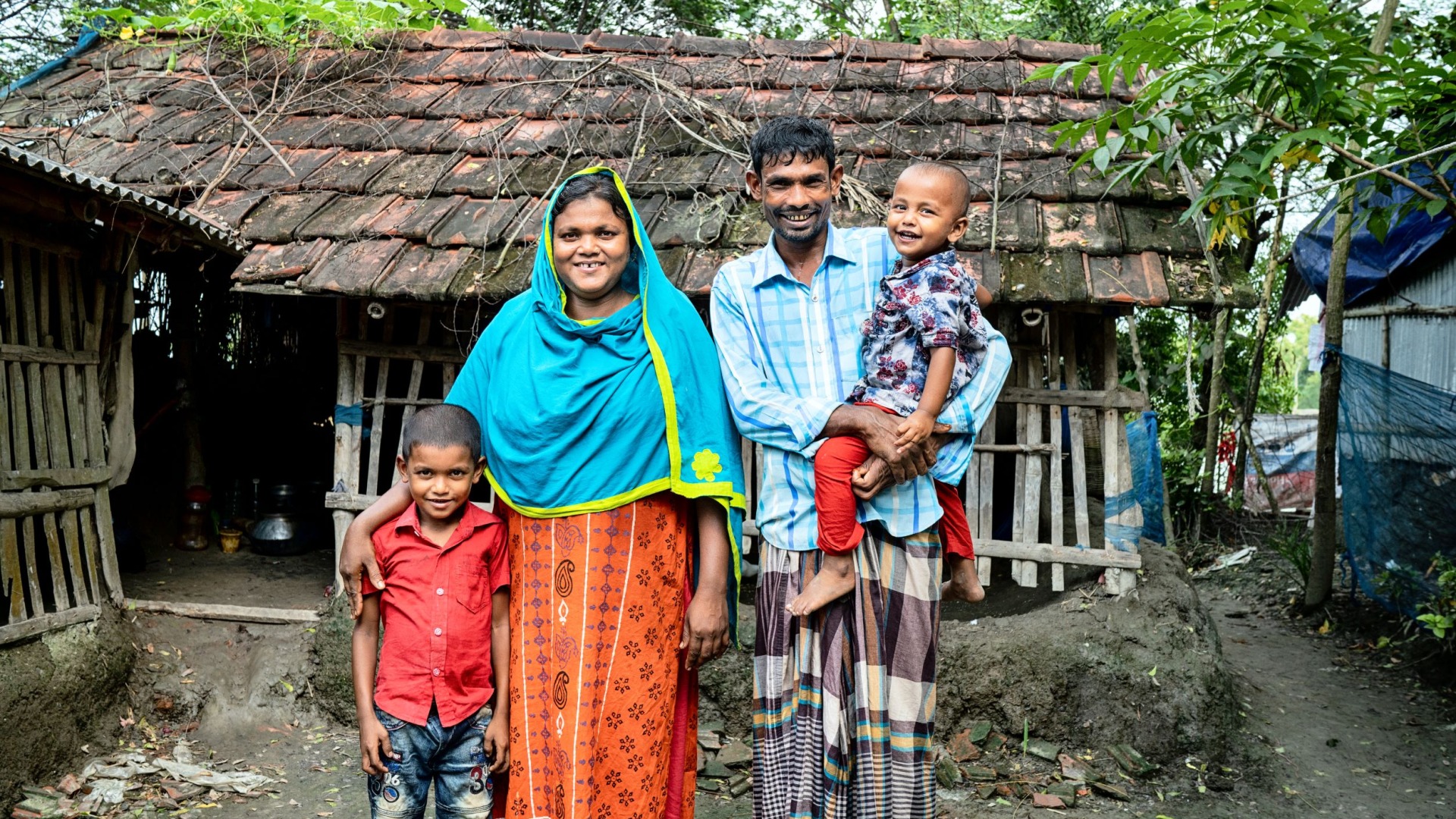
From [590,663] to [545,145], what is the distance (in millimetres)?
3706

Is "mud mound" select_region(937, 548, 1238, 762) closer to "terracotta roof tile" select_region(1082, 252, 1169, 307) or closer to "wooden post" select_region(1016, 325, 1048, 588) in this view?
Answer: "wooden post" select_region(1016, 325, 1048, 588)

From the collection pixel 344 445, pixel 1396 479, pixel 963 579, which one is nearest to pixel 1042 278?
pixel 963 579

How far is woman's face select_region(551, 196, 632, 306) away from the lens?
2301 millimetres

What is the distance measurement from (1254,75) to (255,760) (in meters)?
4.98

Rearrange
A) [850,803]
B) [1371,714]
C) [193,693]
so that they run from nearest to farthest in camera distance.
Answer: [850,803]
[193,693]
[1371,714]

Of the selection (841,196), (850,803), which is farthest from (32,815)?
(841,196)

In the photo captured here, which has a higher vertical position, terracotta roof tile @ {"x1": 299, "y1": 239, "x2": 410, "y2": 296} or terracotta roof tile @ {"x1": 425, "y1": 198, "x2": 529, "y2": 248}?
terracotta roof tile @ {"x1": 425, "y1": 198, "x2": 529, "y2": 248}

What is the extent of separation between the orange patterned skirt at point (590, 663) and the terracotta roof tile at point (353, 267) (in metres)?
2.54

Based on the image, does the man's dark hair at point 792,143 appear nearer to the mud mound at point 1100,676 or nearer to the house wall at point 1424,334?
the mud mound at point 1100,676

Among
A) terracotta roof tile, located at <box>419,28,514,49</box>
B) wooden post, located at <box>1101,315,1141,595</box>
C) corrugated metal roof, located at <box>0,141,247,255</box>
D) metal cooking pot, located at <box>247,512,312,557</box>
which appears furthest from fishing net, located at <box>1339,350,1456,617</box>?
metal cooking pot, located at <box>247,512,312,557</box>

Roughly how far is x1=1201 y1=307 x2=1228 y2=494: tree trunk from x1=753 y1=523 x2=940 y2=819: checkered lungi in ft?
25.9

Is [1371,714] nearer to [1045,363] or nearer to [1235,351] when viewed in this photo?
[1045,363]

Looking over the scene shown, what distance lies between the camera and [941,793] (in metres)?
4.12

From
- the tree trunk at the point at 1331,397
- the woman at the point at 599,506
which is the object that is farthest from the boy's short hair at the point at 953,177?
the tree trunk at the point at 1331,397
